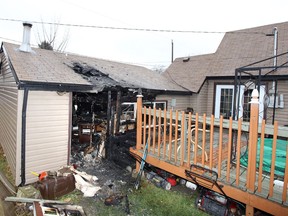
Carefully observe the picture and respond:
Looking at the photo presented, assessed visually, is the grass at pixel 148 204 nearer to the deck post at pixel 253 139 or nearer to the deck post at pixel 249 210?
the deck post at pixel 249 210

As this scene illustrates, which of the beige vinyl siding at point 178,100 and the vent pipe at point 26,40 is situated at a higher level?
the vent pipe at point 26,40

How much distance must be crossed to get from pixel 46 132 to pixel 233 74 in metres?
8.01

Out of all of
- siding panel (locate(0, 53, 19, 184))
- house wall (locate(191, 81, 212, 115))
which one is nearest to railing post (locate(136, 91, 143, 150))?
siding panel (locate(0, 53, 19, 184))

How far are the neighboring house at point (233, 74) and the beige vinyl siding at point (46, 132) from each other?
4449mm

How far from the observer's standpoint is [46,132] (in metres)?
4.92

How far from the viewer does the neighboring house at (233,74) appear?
8.20m

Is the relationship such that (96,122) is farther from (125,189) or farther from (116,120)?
(125,189)

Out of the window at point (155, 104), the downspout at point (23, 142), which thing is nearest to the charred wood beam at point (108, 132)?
the window at point (155, 104)

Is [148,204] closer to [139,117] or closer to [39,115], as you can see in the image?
[139,117]

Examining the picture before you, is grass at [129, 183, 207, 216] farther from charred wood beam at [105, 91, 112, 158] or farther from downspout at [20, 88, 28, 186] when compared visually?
downspout at [20, 88, 28, 186]

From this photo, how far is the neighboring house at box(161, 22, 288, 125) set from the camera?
26.9 ft

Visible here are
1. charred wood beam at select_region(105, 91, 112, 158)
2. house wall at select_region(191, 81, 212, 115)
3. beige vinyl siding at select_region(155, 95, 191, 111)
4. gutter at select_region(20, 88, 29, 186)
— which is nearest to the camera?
gutter at select_region(20, 88, 29, 186)

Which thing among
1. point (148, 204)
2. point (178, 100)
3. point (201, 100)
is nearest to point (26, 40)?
point (148, 204)

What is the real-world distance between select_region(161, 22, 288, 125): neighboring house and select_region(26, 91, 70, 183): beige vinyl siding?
445cm
